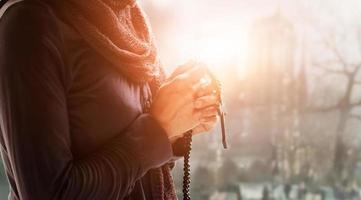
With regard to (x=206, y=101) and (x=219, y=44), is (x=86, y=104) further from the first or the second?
(x=219, y=44)

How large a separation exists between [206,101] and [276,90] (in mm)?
813

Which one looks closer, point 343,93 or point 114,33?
point 114,33

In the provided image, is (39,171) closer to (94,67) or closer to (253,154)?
(94,67)

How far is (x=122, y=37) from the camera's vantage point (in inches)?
19.9

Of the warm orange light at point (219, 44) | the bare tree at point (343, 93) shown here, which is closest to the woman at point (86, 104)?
the warm orange light at point (219, 44)

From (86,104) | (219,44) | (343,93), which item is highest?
(86,104)

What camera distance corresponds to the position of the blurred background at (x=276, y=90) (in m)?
1.26

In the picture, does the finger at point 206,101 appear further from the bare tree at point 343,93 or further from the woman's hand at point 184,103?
the bare tree at point 343,93

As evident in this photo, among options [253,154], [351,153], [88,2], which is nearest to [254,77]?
[253,154]

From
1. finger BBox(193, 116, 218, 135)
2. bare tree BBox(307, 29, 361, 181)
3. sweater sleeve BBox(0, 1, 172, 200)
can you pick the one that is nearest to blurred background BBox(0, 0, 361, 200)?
bare tree BBox(307, 29, 361, 181)

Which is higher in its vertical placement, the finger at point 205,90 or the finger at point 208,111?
the finger at point 205,90

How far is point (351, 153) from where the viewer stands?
1288 mm

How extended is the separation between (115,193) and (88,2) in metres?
0.19

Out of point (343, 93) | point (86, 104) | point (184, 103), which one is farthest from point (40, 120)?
point (343, 93)
